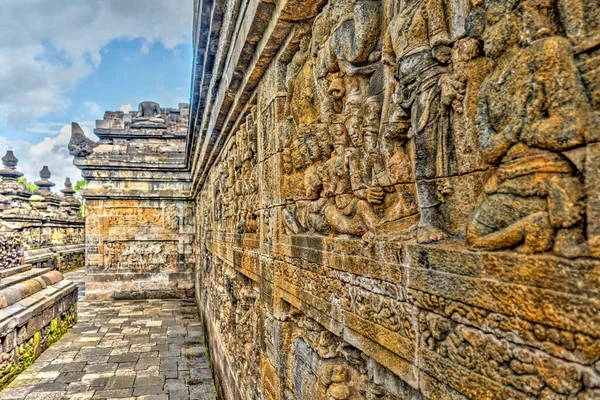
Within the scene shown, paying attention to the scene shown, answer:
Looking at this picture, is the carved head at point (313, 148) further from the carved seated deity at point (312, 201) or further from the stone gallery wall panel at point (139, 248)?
the stone gallery wall panel at point (139, 248)

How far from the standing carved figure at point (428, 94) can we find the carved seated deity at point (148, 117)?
15.0 meters

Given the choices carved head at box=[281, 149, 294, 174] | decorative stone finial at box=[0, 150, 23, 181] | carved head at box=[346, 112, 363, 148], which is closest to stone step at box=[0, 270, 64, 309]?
carved head at box=[281, 149, 294, 174]

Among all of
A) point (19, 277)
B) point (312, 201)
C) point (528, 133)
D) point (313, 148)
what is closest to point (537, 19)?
point (528, 133)

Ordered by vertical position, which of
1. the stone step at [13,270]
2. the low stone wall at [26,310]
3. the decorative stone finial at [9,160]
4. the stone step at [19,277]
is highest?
the decorative stone finial at [9,160]

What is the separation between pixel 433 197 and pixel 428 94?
346 mm

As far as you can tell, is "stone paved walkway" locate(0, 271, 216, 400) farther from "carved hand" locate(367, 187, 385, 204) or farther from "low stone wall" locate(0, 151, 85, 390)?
"carved hand" locate(367, 187, 385, 204)

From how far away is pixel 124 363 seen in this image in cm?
738

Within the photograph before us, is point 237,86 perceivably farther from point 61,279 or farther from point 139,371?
point 61,279

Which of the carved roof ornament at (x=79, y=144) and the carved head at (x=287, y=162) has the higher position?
the carved roof ornament at (x=79, y=144)

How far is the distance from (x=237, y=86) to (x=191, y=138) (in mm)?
6177

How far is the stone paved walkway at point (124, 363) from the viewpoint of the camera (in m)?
6.16

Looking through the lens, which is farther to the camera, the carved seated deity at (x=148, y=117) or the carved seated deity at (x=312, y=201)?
the carved seated deity at (x=148, y=117)

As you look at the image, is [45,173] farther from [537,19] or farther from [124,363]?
[537,19]

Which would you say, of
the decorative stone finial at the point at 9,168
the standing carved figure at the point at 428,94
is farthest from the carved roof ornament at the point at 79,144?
the standing carved figure at the point at 428,94
